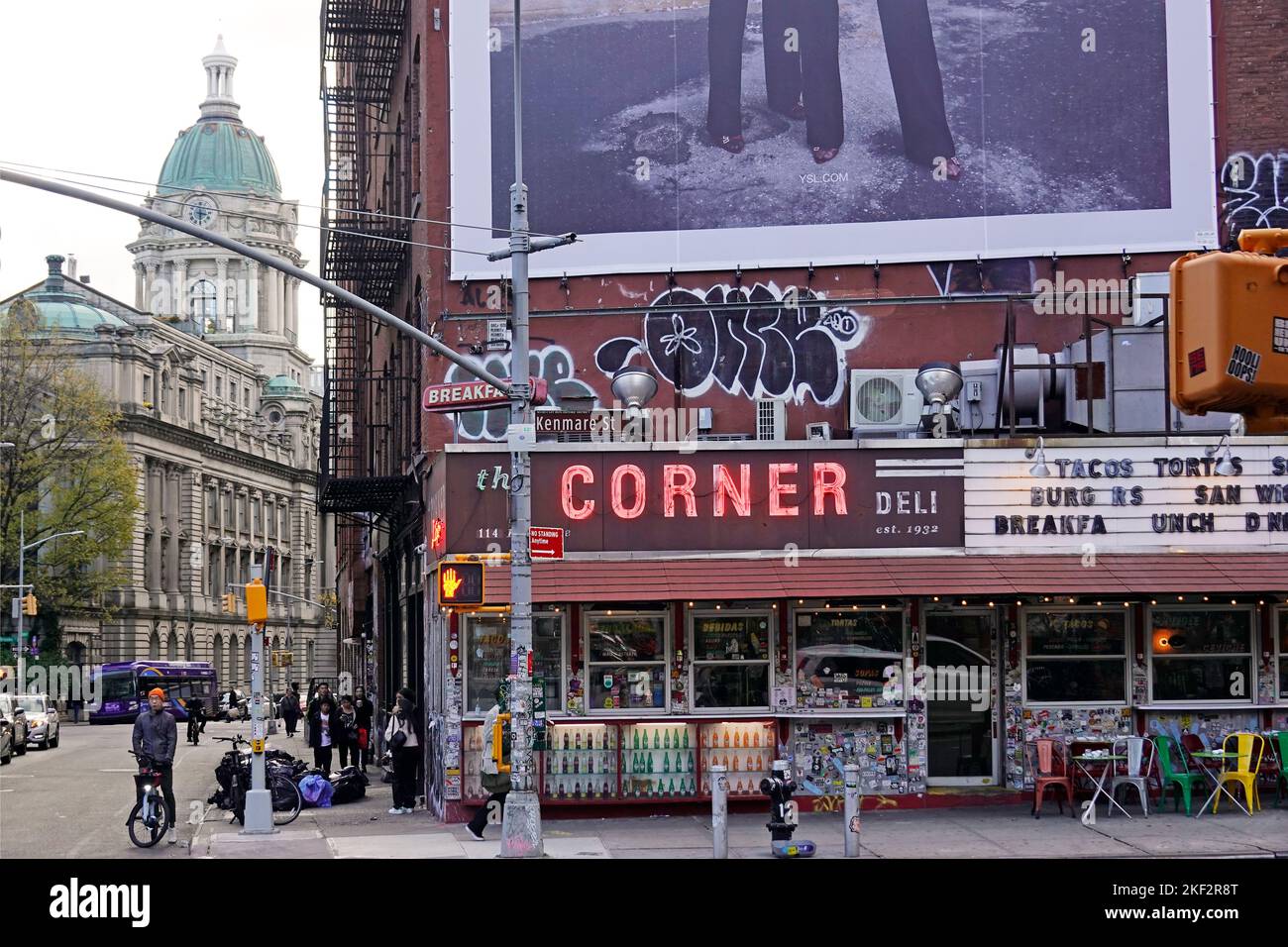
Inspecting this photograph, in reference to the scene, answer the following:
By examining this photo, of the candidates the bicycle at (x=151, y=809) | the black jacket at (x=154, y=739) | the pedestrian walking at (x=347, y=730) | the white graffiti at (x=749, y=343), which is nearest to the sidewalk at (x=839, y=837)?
the bicycle at (x=151, y=809)

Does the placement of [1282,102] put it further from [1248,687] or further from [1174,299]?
[1174,299]

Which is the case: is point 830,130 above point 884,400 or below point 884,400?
above

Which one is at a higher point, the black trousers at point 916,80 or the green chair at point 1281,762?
the black trousers at point 916,80

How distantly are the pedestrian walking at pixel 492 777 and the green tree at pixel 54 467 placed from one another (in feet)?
173

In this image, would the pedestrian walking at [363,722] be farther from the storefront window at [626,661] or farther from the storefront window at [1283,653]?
the storefront window at [1283,653]

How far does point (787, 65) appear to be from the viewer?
26.3m

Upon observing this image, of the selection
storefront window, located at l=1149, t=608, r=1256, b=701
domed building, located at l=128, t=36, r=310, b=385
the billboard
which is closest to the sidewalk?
storefront window, located at l=1149, t=608, r=1256, b=701

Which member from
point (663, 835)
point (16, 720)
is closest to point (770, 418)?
point (663, 835)

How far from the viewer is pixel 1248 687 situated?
23.9 meters

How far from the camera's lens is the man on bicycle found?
72.3ft

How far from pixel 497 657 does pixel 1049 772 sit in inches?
319

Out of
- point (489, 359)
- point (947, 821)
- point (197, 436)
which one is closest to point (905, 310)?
point (489, 359)

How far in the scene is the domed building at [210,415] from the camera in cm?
10606

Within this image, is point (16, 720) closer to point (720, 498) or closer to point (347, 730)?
point (347, 730)
